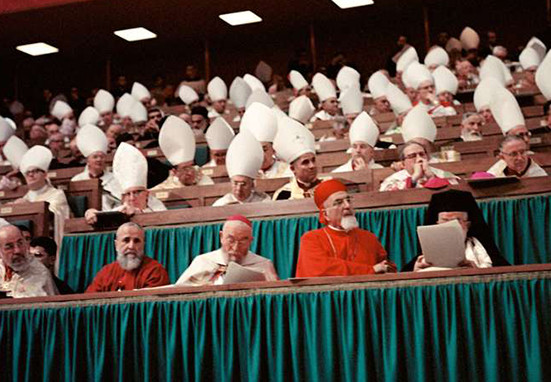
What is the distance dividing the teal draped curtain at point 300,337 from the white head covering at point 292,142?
298 centimetres

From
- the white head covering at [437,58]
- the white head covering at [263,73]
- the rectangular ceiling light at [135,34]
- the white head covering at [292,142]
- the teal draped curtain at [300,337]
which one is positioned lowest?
the teal draped curtain at [300,337]

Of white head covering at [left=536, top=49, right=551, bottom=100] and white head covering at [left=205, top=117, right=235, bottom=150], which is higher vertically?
white head covering at [left=536, top=49, right=551, bottom=100]

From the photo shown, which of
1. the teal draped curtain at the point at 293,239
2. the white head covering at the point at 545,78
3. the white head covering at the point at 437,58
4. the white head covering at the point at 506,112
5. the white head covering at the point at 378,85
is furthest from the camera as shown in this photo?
the white head covering at the point at 437,58

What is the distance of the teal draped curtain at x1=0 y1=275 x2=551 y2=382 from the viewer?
4.35m

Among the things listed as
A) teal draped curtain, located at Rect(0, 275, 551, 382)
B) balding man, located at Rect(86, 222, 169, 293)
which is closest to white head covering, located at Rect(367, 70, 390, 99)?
balding man, located at Rect(86, 222, 169, 293)

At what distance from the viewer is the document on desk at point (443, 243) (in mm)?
4801

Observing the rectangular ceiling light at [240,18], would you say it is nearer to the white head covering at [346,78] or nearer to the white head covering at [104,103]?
the white head covering at [104,103]

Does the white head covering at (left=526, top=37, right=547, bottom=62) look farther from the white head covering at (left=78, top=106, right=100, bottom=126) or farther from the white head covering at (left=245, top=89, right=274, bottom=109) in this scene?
the white head covering at (left=78, top=106, right=100, bottom=126)

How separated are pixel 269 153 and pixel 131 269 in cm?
263

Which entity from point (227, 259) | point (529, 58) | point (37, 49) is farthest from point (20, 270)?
point (37, 49)

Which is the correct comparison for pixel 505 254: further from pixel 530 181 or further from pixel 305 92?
pixel 305 92

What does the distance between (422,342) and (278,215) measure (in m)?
2.60

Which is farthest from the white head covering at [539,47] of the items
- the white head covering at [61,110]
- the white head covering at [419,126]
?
the white head covering at [61,110]

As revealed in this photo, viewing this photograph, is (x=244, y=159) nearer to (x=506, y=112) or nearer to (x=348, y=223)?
(x=348, y=223)
